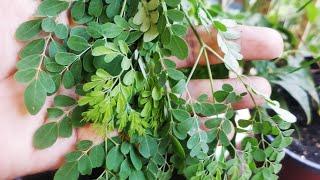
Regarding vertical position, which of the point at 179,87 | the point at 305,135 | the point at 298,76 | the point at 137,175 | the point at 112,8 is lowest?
the point at 305,135

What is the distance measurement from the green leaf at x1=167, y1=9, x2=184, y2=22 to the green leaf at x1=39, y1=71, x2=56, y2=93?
182 millimetres

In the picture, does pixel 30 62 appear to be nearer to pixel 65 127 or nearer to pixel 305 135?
pixel 65 127

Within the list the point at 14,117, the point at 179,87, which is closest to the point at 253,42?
the point at 179,87

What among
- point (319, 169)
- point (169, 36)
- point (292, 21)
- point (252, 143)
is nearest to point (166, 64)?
point (169, 36)

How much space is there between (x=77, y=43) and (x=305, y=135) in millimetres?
611

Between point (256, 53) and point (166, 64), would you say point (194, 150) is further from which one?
point (256, 53)

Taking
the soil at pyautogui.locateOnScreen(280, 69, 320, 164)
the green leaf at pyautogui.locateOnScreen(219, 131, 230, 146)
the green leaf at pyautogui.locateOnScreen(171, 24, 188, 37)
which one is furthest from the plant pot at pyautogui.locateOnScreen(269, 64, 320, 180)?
the green leaf at pyautogui.locateOnScreen(171, 24, 188, 37)

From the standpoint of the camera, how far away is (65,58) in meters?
0.56

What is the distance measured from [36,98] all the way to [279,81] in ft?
1.93

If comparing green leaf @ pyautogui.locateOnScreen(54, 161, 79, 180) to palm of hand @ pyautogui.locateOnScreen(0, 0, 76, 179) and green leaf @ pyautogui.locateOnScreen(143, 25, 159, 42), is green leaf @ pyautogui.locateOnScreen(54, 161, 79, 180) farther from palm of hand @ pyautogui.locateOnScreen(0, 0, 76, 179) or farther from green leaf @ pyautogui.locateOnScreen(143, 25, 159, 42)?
green leaf @ pyautogui.locateOnScreen(143, 25, 159, 42)

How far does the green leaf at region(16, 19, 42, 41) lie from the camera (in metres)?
0.58

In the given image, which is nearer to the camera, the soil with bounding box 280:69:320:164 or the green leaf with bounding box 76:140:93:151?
the green leaf with bounding box 76:140:93:151

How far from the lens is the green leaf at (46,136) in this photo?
1.93 feet

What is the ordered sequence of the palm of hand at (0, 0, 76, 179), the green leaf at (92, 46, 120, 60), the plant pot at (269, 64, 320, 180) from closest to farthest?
the green leaf at (92, 46, 120, 60), the palm of hand at (0, 0, 76, 179), the plant pot at (269, 64, 320, 180)
